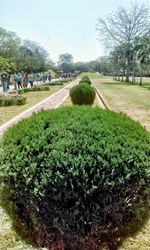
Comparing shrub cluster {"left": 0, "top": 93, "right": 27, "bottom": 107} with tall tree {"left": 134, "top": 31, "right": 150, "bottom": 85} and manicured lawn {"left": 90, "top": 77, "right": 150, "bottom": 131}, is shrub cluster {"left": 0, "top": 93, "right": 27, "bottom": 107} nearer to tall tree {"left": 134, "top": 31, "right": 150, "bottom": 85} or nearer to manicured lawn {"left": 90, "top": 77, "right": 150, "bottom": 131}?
manicured lawn {"left": 90, "top": 77, "right": 150, "bottom": 131}

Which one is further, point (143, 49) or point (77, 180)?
point (143, 49)

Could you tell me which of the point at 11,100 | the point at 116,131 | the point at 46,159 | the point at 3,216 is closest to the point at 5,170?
the point at 46,159

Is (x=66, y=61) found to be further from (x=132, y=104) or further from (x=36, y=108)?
(x=36, y=108)

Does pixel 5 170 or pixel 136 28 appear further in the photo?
pixel 136 28

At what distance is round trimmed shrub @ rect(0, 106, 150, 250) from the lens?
3045 millimetres

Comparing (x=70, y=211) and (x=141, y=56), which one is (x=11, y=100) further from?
(x=141, y=56)

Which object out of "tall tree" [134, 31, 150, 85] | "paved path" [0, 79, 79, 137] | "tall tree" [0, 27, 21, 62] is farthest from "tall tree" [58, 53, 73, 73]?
"paved path" [0, 79, 79, 137]

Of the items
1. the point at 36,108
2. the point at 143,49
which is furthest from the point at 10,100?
the point at 143,49

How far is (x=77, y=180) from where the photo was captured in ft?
9.94

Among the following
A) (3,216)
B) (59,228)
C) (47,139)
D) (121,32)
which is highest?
(121,32)

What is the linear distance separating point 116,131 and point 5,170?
3.61 ft

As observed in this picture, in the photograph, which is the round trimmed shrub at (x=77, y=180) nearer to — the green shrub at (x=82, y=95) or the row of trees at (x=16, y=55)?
the green shrub at (x=82, y=95)

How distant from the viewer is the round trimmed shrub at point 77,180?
3045mm

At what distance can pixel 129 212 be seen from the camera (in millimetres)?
3320
